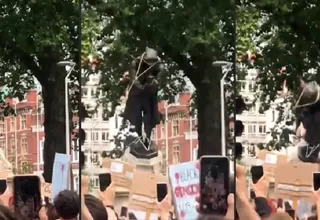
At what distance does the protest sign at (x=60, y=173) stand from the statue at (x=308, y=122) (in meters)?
1.71

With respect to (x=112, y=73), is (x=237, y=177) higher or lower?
lower

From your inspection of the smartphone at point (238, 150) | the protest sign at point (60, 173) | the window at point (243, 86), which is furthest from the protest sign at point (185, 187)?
the protest sign at point (60, 173)

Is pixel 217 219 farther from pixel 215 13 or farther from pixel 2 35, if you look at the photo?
pixel 2 35

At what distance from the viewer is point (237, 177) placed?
274 inches

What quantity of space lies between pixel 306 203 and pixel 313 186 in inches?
5.3

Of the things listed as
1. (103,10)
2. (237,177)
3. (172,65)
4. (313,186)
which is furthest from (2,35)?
(313,186)

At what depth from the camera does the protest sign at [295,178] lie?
7.00 meters

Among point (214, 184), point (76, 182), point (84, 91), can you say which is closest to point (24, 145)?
point (76, 182)

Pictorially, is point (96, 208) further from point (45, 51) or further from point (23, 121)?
point (45, 51)

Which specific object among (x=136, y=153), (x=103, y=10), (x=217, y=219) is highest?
(x=103, y=10)

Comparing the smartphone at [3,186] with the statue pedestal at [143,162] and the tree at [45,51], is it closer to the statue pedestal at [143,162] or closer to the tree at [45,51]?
the tree at [45,51]

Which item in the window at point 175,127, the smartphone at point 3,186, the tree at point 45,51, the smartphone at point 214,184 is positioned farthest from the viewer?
the smartphone at point 3,186

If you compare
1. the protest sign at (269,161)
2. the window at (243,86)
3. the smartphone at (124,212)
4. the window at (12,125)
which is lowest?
the smartphone at (124,212)

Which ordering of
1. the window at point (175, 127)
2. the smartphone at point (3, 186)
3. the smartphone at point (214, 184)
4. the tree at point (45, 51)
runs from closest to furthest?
the smartphone at point (214, 184) < the window at point (175, 127) < the tree at point (45, 51) < the smartphone at point (3, 186)
